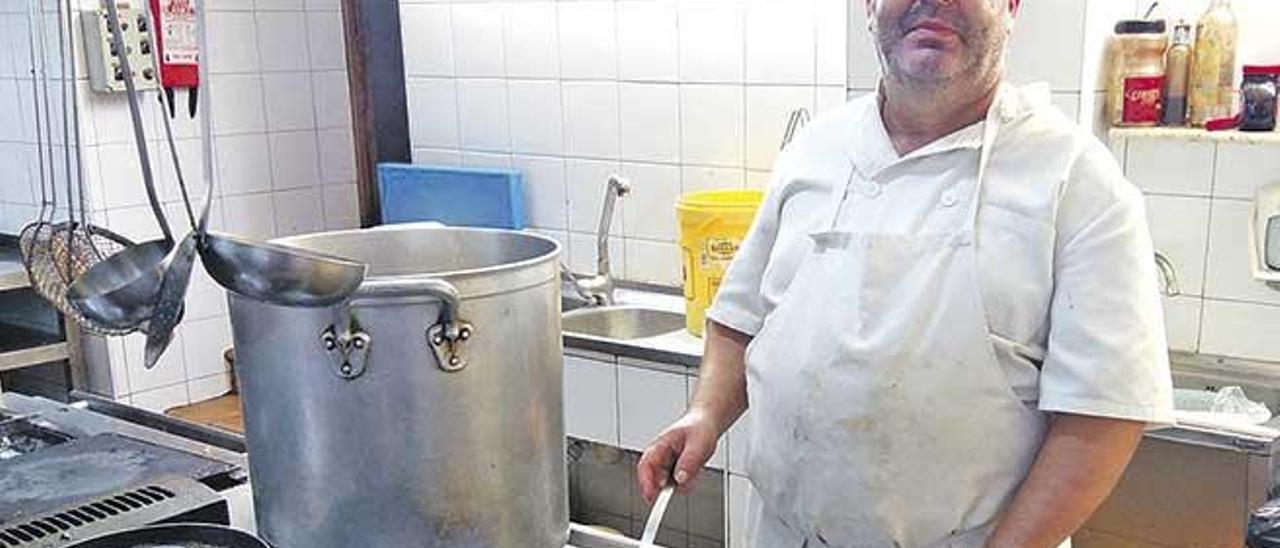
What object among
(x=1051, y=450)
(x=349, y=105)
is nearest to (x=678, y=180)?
(x=349, y=105)

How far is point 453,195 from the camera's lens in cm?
290

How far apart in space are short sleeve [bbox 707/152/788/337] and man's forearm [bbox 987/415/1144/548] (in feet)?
1.11

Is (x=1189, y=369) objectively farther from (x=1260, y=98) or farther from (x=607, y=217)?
(x=607, y=217)

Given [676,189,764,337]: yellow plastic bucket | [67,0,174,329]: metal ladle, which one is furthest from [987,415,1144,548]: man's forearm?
[676,189,764,337]: yellow plastic bucket

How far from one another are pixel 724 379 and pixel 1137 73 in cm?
103

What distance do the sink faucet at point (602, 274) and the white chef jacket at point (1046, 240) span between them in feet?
4.45

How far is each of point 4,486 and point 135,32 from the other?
2.02 metres

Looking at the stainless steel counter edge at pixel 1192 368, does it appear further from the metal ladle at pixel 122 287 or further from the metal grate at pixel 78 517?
the metal ladle at pixel 122 287

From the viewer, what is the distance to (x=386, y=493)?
0.97 metres

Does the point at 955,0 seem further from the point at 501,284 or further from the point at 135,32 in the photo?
the point at 135,32

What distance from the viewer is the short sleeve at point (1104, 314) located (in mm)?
Result: 980

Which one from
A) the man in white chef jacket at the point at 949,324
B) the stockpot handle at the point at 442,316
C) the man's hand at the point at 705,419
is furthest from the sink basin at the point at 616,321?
the stockpot handle at the point at 442,316

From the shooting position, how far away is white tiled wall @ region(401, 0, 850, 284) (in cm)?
241

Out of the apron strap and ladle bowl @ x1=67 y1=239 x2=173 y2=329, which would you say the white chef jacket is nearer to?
the apron strap
